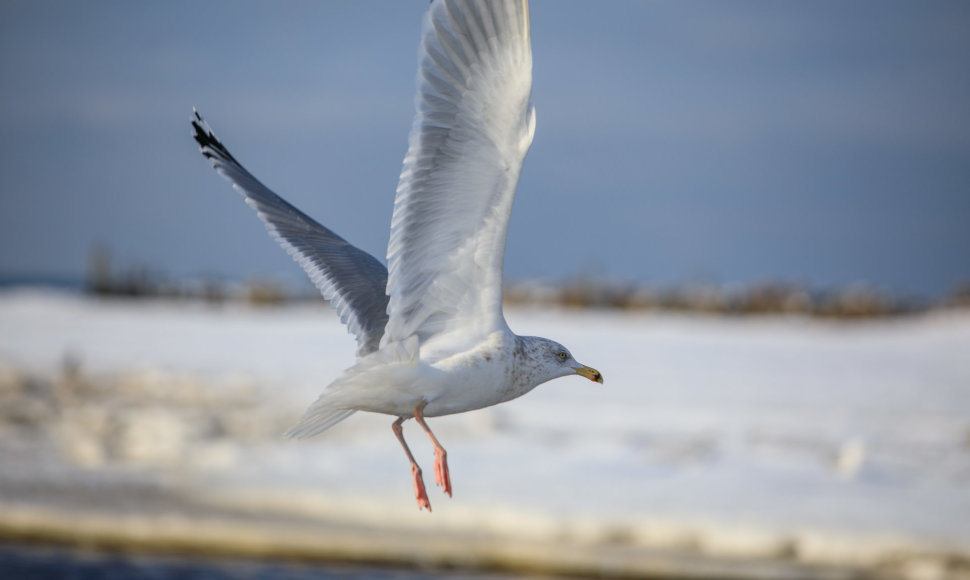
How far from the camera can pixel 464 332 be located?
3914mm

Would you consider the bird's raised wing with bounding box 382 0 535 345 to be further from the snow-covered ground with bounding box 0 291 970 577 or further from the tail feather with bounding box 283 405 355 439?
the snow-covered ground with bounding box 0 291 970 577

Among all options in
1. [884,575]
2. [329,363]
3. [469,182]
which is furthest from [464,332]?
[329,363]

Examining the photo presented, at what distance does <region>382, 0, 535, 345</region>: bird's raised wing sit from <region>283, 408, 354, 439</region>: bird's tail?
34cm

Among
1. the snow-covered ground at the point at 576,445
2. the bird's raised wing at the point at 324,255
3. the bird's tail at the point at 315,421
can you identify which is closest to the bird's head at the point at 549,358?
the bird's tail at the point at 315,421

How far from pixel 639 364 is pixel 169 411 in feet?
28.7

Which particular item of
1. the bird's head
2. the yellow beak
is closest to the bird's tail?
the bird's head

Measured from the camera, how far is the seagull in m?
3.66

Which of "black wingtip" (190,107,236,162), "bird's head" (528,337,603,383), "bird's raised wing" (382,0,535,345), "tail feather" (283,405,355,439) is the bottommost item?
"tail feather" (283,405,355,439)

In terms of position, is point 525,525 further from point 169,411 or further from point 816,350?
point 816,350

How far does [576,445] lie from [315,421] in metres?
11.6

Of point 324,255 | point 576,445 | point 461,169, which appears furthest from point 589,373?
point 576,445

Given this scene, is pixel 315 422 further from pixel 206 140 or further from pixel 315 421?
pixel 206 140

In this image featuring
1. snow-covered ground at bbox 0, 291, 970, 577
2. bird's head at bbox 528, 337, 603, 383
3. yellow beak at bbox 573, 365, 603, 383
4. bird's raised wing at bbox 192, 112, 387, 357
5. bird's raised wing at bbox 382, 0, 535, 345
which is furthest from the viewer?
snow-covered ground at bbox 0, 291, 970, 577

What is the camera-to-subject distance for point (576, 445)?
15.4m
